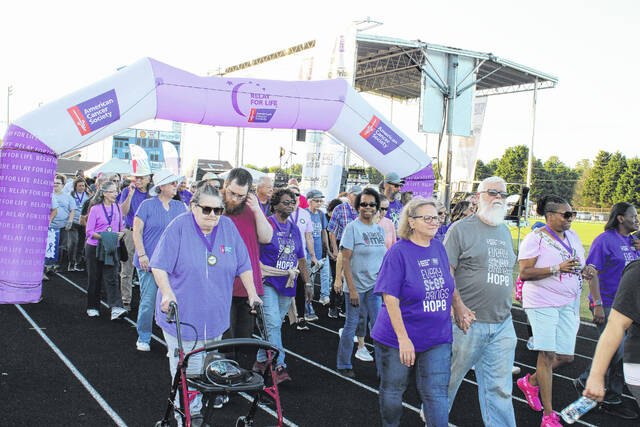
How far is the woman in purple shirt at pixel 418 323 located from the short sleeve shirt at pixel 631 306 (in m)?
1.17

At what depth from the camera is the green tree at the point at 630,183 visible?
252 feet

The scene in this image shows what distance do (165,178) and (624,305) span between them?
198 inches

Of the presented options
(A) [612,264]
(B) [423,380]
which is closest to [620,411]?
(A) [612,264]

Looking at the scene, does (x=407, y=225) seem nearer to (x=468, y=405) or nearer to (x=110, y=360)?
(x=468, y=405)

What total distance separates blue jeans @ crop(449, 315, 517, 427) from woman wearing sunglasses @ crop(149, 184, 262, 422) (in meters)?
1.63

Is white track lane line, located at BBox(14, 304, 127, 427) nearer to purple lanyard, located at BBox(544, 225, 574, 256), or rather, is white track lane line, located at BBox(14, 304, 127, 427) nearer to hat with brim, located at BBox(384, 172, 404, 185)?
purple lanyard, located at BBox(544, 225, 574, 256)

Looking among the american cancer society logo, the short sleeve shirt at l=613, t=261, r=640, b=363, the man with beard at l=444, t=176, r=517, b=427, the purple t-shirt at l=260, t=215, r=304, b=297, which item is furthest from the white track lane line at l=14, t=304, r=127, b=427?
the short sleeve shirt at l=613, t=261, r=640, b=363

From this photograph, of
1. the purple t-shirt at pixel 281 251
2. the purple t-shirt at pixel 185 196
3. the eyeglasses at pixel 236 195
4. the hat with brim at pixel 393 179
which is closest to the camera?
the eyeglasses at pixel 236 195

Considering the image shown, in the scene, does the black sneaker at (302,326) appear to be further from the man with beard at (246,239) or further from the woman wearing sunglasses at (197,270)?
the woman wearing sunglasses at (197,270)

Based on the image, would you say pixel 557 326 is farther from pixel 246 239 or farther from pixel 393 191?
pixel 393 191

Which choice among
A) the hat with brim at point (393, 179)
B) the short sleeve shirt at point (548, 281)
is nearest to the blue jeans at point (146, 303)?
the hat with brim at point (393, 179)

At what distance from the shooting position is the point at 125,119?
843cm

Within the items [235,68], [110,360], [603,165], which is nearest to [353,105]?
[110,360]

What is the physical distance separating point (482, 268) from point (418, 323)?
0.81m
